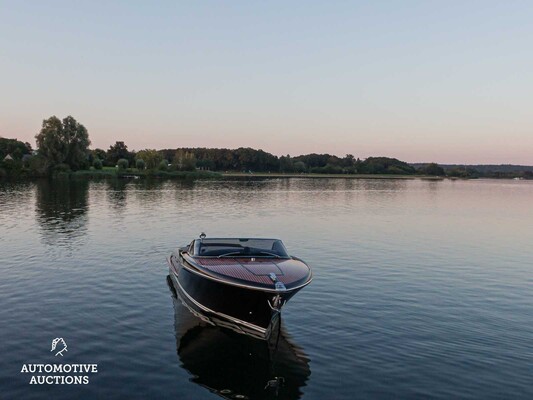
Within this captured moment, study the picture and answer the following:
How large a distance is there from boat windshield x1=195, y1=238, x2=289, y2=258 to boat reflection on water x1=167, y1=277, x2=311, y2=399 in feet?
8.43

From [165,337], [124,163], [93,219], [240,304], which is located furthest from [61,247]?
[124,163]

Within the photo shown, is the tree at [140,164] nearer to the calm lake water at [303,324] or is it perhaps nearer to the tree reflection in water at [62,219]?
the tree reflection in water at [62,219]

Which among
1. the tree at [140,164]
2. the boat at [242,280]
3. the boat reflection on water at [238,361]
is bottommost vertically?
the boat reflection on water at [238,361]

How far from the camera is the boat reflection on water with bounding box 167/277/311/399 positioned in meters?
11.7

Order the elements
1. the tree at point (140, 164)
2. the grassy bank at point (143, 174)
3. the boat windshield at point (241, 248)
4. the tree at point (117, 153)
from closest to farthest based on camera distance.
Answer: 1. the boat windshield at point (241, 248)
2. the grassy bank at point (143, 174)
3. the tree at point (140, 164)
4. the tree at point (117, 153)

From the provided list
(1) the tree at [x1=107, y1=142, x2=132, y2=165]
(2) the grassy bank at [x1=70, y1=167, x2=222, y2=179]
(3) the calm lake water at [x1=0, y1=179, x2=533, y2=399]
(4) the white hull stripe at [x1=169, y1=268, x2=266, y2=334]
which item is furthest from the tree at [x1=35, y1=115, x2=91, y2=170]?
(4) the white hull stripe at [x1=169, y1=268, x2=266, y2=334]

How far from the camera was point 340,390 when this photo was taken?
11.6 metres

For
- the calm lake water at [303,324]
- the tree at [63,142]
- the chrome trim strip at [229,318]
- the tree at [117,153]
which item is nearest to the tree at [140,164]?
the tree at [117,153]

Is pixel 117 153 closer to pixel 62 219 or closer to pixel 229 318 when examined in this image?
pixel 62 219

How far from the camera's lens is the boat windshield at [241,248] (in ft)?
58.6

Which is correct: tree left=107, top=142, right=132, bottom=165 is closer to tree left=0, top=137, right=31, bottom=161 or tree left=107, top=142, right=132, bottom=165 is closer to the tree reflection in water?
tree left=0, top=137, right=31, bottom=161

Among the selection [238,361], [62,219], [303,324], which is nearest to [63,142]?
[62,219]

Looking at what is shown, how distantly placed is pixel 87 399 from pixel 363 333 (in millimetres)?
8943

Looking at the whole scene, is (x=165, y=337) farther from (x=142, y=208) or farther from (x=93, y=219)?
(x=142, y=208)
